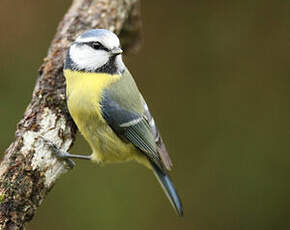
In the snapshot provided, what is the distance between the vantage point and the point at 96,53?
1.82 m

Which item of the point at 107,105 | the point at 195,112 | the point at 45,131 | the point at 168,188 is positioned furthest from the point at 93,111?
the point at 195,112

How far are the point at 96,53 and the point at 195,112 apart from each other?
3.94 ft

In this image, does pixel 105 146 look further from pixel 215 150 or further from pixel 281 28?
pixel 281 28

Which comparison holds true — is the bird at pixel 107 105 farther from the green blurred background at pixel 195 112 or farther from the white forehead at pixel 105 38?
the green blurred background at pixel 195 112

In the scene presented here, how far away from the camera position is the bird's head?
1782 mm

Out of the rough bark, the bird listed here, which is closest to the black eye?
the bird

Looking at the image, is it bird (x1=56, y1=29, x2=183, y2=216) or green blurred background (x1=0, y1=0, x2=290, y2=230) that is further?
green blurred background (x1=0, y1=0, x2=290, y2=230)

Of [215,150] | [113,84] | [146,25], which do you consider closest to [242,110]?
[215,150]

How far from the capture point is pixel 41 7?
279 centimetres

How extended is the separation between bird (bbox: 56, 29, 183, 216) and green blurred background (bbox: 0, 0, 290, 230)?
765mm

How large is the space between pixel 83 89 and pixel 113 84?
121 mm

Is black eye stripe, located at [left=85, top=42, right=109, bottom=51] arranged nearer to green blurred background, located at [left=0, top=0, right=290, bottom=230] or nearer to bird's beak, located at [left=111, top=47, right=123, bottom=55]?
bird's beak, located at [left=111, top=47, right=123, bottom=55]

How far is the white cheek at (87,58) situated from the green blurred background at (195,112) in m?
0.81

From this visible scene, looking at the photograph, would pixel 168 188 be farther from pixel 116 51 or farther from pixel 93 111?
pixel 116 51
